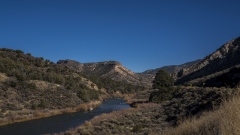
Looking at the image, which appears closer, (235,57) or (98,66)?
(235,57)

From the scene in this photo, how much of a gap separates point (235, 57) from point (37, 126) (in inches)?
2576

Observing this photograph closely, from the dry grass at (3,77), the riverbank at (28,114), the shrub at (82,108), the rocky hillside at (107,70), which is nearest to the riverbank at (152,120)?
the riverbank at (28,114)

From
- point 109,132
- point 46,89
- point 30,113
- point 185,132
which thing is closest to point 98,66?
point 46,89

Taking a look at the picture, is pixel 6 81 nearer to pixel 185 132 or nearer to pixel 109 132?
pixel 109 132

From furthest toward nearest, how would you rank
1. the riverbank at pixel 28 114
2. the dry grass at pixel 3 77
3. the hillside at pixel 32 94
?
the dry grass at pixel 3 77 < the hillside at pixel 32 94 < the riverbank at pixel 28 114

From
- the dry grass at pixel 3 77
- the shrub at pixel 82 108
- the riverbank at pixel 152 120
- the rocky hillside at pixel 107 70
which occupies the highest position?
the rocky hillside at pixel 107 70

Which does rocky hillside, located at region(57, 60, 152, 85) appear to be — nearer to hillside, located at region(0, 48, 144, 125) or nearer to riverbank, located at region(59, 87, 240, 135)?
hillside, located at region(0, 48, 144, 125)

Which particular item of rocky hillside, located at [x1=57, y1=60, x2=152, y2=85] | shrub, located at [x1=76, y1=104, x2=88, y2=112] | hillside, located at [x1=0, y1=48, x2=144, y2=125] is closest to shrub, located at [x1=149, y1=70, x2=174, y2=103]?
shrub, located at [x1=76, y1=104, x2=88, y2=112]

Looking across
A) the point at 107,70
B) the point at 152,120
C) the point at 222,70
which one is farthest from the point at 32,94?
the point at 107,70

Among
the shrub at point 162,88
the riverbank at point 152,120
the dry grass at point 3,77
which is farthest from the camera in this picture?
the shrub at point 162,88

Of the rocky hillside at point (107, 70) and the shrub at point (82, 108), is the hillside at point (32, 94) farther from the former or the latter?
the rocky hillside at point (107, 70)

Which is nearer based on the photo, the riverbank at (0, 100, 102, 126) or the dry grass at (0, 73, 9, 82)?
the riverbank at (0, 100, 102, 126)

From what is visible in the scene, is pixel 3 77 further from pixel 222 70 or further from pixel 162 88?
pixel 222 70

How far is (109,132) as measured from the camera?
64.2 feet
